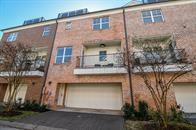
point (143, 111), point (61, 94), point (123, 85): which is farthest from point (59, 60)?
point (143, 111)

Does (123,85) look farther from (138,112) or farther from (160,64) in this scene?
(160,64)

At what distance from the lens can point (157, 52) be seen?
6.23 metres

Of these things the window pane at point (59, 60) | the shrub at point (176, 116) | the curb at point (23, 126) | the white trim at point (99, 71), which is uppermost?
the window pane at point (59, 60)

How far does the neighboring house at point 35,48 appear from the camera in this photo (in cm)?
1106

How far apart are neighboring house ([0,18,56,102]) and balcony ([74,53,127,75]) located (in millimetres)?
3892

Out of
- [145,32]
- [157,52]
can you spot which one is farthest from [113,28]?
[157,52]

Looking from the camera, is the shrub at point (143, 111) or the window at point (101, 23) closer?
the shrub at point (143, 111)

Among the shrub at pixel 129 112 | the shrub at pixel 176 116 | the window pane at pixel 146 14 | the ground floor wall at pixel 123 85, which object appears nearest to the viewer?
the shrub at pixel 176 116

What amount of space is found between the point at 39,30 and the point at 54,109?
32.4ft

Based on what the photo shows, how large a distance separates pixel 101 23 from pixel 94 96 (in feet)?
25.4

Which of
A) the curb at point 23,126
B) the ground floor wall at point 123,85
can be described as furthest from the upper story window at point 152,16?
the curb at point 23,126

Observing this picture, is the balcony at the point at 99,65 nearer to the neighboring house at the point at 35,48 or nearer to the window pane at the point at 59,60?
the window pane at the point at 59,60

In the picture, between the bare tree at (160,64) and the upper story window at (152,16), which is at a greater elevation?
the upper story window at (152,16)

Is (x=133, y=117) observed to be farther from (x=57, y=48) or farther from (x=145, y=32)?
(x=57, y=48)
